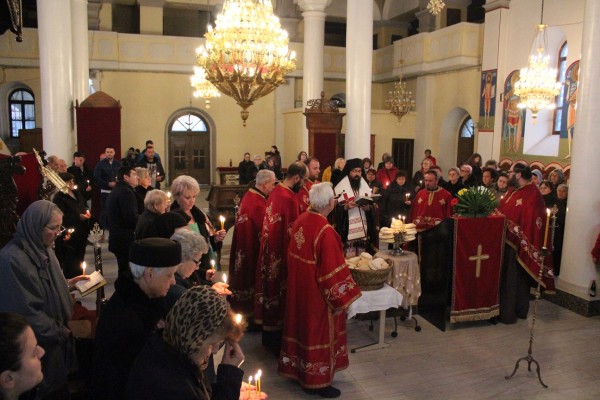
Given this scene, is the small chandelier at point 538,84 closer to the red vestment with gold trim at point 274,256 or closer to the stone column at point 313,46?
the stone column at point 313,46

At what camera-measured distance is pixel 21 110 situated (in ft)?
63.8

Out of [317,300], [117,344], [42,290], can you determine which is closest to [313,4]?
[317,300]

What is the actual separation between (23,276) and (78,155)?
298 inches

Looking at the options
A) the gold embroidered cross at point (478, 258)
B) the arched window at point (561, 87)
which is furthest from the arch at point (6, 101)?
the gold embroidered cross at point (478, 258)

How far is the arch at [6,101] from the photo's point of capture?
61.9ft

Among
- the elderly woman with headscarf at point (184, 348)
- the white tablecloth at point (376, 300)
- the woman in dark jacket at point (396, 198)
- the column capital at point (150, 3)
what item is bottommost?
the white tablecloth at point (376, 300)

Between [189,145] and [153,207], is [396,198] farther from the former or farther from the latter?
[189,145]

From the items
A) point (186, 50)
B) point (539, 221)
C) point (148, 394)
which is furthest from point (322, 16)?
point (148, 394)

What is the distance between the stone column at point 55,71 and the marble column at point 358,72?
6.09m

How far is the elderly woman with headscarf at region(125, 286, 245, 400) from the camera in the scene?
6.13ft

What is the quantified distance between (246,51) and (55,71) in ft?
20.3

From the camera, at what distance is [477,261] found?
6.21 metres

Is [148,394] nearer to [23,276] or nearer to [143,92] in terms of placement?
[23,276]

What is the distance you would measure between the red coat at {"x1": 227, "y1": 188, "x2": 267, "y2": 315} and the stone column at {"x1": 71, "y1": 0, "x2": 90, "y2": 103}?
388 inches
